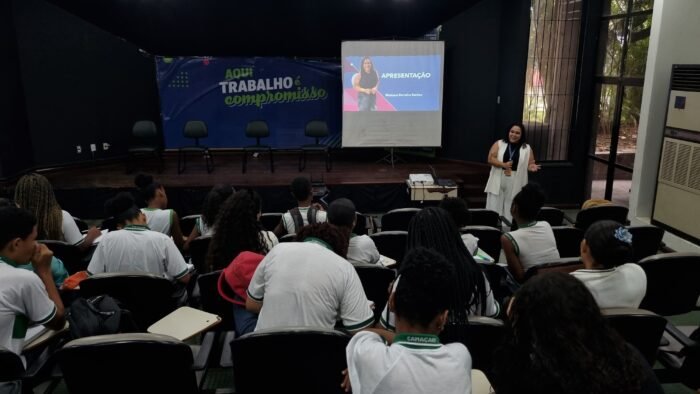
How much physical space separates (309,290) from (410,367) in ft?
2.49

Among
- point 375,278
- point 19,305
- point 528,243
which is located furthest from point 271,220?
point 19,305

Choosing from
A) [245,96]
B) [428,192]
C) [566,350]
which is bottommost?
[428,192]

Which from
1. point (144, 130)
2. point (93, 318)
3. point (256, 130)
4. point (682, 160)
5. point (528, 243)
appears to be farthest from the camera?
point (256, 130)

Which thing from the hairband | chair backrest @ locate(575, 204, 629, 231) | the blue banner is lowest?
chair backrest @ locate(575, 204, 629, 231)

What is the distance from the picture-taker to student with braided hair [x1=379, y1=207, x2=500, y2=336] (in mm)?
2164

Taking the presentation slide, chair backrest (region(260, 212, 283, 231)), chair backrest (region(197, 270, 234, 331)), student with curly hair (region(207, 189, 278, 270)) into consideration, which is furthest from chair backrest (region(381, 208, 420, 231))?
the presentation slide

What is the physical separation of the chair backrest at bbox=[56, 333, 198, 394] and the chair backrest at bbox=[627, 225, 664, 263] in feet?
10.8

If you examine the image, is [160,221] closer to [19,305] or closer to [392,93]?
[19,305]

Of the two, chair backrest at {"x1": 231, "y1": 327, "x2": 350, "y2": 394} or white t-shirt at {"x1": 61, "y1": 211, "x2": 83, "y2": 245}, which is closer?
chair backrest at {"x1": 231, "y1": 327, "x2": 350, "y2": 394}

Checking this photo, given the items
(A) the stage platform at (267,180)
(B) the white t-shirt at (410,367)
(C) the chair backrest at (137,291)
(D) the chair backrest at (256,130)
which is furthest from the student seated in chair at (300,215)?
(D) the chair backrest at (256,130)

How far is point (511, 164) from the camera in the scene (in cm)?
558

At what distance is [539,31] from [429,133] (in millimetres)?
2159

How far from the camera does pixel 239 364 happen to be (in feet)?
6.54

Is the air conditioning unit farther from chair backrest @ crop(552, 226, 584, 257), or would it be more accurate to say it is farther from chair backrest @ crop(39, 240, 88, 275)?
chair backrest @ crop(39, 240, 88, 275)
